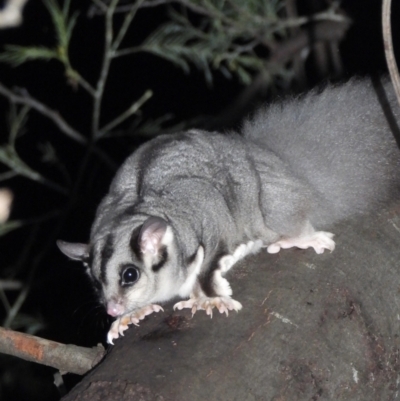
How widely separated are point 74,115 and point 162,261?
3.85m

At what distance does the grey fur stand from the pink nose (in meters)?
0.02

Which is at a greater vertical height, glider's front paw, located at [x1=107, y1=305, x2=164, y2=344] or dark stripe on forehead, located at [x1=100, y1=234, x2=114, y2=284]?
dark stripe on forehead, located at [x1=100, y1=234, x2=114, y2=284]

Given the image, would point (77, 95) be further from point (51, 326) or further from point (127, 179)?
point (127, 179)

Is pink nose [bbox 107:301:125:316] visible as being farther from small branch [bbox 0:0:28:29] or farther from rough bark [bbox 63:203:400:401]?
small branch [bbox 0:0:28:29]

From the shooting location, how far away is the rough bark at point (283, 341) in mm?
1793

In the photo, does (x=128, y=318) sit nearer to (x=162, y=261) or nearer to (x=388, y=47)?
(x=162, y=261)

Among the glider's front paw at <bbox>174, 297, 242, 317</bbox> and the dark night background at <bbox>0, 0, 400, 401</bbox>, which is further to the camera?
the dark night background at <bbox>0, 0, 400, 401</bbox>

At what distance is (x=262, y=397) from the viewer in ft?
5.93

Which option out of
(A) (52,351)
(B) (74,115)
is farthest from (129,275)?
(B) (74,115)

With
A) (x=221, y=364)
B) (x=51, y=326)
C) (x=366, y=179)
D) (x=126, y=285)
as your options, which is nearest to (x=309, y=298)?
(x=221, y=364)

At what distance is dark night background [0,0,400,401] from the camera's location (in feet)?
18.3

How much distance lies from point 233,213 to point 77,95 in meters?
3.64

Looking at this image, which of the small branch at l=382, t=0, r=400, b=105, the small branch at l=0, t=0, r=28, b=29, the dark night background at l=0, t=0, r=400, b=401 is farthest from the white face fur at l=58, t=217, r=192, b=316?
the dark night background at l=0, t=0, r=400, b=401

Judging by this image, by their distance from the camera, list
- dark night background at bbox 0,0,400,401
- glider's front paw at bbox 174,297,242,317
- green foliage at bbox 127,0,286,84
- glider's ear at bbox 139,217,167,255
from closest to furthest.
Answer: glider's front paw at bbox 174,297,242,317 < glider's ear at bbox 139,217,167,255 < green foliage at bbox 127,0,286,84 < dark night background at bbox 0,0,400,401
